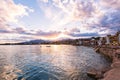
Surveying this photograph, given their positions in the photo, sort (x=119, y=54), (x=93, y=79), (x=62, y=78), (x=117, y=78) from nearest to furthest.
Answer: (x=117, y=78)
(x=93, y=79)
(x=62, y=78)
(x=119, y=54)

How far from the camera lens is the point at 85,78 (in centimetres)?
2536

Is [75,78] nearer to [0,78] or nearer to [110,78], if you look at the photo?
[110,78]

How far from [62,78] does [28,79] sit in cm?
611

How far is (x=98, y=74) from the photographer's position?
24.6 metres

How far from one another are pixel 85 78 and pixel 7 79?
45.2ft

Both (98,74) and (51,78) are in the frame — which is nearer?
(98,74)

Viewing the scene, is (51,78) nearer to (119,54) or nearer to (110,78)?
(110,78)

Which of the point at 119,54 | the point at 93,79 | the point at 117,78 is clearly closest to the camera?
the point at 117,78

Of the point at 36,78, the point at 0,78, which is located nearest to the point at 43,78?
the point at 36,78

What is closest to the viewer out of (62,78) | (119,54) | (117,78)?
(117,78)

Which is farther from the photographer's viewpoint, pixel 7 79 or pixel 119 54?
pixel 119 54

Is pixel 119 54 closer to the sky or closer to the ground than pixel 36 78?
closer to the sky

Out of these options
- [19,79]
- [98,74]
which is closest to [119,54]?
Answer: [98,74]

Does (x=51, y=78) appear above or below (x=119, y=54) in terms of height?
below
